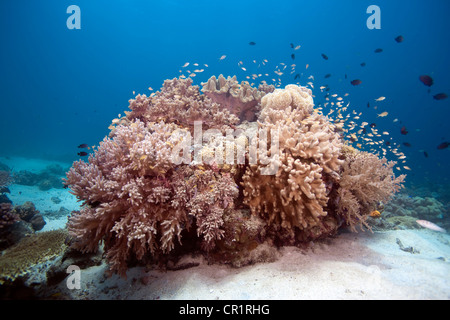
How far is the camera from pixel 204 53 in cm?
9319

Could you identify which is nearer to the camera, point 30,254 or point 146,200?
point 146,200

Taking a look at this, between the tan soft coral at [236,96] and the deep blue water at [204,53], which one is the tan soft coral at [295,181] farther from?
the deep blue water at [204,53]

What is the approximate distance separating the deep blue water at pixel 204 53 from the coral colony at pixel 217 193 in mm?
62491

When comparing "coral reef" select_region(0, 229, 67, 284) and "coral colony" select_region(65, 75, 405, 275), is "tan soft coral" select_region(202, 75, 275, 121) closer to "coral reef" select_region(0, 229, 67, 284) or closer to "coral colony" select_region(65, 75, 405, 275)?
"coral colony" select_region(65, 75, 405, 275)

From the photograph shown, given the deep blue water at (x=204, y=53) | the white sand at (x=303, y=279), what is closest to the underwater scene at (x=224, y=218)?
the white sand at (x=303, y=279)

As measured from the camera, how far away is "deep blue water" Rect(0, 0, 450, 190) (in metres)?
62.0

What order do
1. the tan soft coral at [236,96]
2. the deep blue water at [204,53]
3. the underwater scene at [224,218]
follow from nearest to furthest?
1. the underwater scene at [224,218]
2. the tan soft coral at [236,96]
3. the deep blue water at [204,53]

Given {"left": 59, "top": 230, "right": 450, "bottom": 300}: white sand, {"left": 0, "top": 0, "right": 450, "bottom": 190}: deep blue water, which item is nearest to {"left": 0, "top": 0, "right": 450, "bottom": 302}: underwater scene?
{"left": 59, "top": 230, "right": 450, "bottom": 300}: white sand

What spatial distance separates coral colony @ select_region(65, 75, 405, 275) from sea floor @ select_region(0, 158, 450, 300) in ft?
0.93

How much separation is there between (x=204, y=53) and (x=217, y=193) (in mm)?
104700

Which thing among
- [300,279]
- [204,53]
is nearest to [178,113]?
[300,279]

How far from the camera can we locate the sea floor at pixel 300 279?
2.72 meters

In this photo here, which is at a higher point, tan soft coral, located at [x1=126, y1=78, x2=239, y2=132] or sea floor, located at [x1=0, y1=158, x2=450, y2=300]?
tan soft coral, located at [x1=126, y1=78, x2=239, y2=132]

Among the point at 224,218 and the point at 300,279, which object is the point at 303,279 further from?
the point at 224,218
